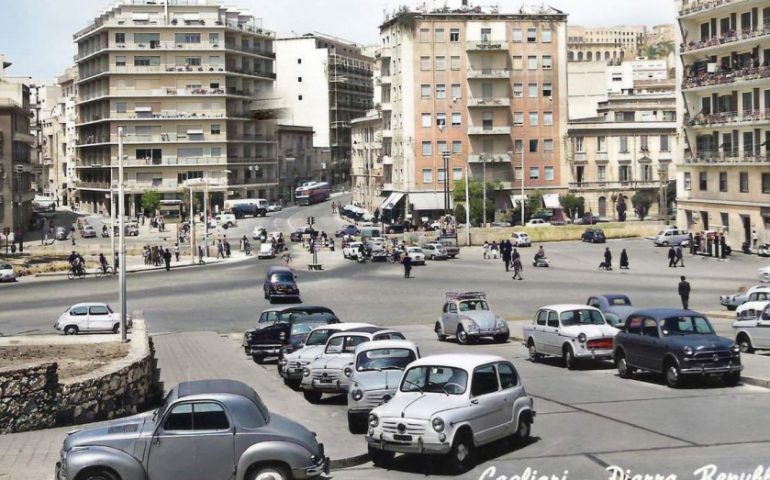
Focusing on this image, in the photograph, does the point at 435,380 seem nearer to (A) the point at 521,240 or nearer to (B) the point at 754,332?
(B) the point at 754,332

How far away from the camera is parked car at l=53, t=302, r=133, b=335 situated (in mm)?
38531

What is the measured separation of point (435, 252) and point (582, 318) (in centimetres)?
4394

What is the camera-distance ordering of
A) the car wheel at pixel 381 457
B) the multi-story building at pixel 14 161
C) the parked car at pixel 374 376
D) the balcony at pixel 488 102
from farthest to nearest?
the balcony at pixel 488 102
the multi-story building at pixel 14 161
the parked car at pixel 374 376
the car wheel at pixel 381 457

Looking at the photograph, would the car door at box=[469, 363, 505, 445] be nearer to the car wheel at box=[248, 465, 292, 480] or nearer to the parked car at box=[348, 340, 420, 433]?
the parked car at box=[348, 340, 420, 433]

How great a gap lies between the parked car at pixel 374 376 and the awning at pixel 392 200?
8736 cm

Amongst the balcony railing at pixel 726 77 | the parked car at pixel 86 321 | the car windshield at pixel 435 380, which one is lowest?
the parked car at pixel 86 321

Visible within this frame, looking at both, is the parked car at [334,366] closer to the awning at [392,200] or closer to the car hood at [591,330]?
the car hood at [591,330]

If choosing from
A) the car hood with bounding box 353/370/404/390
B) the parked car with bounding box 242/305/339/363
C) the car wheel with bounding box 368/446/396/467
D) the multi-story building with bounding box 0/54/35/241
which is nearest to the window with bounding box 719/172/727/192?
the parked car with bounding box 242/305/339/363

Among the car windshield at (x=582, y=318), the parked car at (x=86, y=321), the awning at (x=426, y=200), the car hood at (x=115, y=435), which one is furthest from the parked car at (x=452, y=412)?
the awning at (x=426, y=200)

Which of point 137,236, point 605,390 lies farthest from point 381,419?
point 137,236

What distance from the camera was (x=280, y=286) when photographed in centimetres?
4972

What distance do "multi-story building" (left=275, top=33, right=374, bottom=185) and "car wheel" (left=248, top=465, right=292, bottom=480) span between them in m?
108

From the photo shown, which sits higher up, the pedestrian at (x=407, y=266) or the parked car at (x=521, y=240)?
the parked car at (x=521, y=240)

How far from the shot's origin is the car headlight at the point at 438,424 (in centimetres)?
1444
